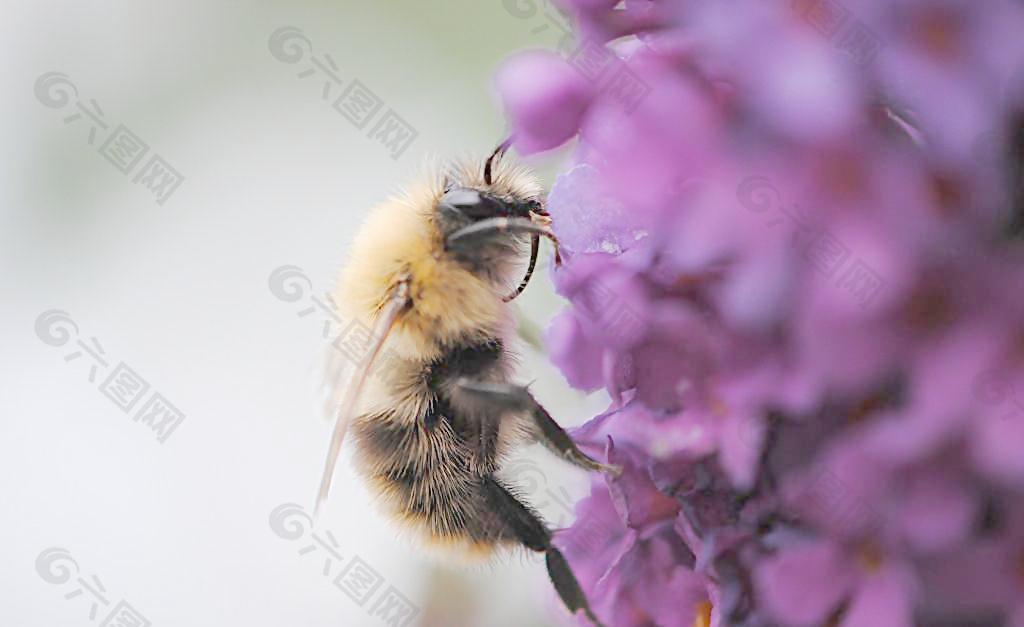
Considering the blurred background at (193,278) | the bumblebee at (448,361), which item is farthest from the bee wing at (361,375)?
the blurred background at (193,278)

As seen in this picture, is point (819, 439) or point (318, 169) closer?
point (819, 439)

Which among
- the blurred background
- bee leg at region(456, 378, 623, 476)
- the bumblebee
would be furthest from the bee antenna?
the blurred background

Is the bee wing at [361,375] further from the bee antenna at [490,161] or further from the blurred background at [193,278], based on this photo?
the blurred background at [193,278]

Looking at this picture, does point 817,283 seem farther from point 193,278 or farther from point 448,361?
point 193,278

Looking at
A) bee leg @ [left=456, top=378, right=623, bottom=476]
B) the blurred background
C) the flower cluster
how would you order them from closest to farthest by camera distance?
the flower cluster → bee leg @ [left=456, top=378, right=623, bottom=476] → the blurred background

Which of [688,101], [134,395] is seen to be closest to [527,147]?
[688,101]

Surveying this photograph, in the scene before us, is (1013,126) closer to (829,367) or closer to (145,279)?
(829,367)

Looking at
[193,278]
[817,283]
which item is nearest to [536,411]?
[817,283]

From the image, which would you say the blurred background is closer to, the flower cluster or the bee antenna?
the bee antenna
